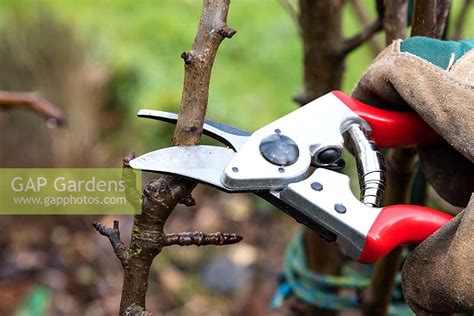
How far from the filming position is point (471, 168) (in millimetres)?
1012

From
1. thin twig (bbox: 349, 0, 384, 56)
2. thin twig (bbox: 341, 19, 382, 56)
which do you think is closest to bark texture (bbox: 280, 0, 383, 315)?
thin twig (bbox: 341, 19, 382, 56)

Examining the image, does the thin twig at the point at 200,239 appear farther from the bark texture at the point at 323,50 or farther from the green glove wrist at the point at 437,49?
the bark texture at the point at 323,50

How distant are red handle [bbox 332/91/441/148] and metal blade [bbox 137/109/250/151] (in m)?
0.14

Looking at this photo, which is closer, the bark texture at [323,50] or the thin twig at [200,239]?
the thin twig at [200,239]

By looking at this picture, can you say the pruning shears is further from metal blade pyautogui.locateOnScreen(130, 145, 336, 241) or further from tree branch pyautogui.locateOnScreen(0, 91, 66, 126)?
tree branch pyautogui.locateOnScreen(0, 91, 66, 126)

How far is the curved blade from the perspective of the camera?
0.82 metres

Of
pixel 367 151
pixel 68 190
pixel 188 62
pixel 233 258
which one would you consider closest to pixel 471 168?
pixel 367 151

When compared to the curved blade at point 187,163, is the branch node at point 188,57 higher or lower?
higher

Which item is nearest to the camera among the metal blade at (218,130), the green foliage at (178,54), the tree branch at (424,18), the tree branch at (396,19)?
the metal blade at (218,130)

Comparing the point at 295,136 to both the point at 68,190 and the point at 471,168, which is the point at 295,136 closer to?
the point at 471,168

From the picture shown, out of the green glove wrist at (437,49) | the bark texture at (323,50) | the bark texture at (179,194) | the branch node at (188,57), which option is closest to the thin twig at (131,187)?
the bark texture at (179,194)

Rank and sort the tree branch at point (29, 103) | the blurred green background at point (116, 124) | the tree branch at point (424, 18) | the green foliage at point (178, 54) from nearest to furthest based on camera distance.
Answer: the tree branch at point (424, 18) < the tree branch at point (29, 103) < the blurred green background at point (116, 124) < the green foliage at point (178, 54)

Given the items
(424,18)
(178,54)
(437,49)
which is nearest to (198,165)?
(437,49)

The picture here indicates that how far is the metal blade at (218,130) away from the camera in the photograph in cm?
90
